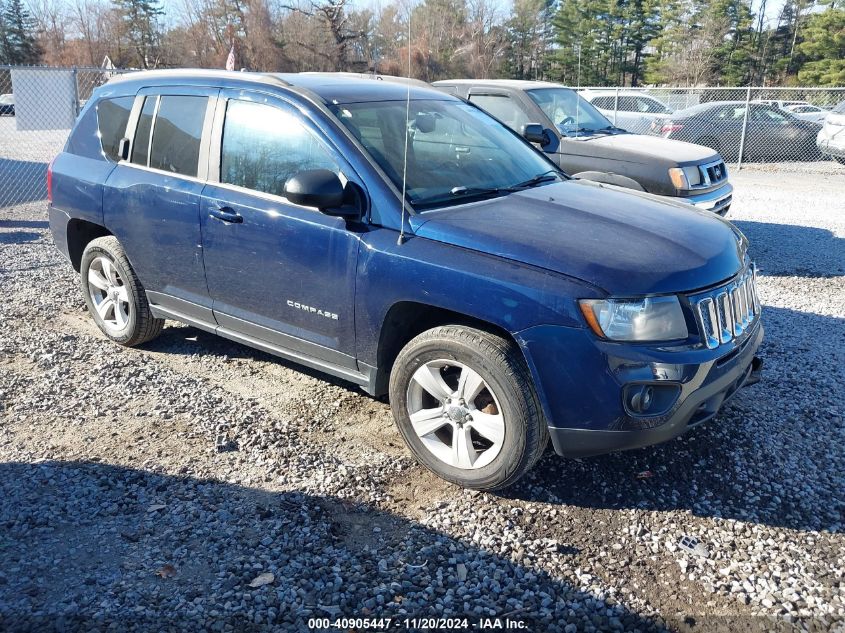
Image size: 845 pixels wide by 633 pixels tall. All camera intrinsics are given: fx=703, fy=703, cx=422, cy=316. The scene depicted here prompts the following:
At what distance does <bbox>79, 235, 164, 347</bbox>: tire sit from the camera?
16.4 feet

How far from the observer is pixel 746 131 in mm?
16844

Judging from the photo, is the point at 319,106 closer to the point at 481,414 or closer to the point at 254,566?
the point at 481,414

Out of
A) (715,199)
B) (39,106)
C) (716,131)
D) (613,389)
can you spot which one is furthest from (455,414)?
(716,131)

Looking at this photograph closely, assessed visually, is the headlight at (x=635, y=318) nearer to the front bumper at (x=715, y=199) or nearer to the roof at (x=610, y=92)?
the front bumper at (x=715, y=199)

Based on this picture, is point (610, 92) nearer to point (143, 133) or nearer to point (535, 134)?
point (535, 134)

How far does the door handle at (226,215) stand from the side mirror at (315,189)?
2.14ft

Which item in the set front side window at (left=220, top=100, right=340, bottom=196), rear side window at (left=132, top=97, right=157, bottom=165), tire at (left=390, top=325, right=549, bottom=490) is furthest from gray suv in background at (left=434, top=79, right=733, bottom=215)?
tire at (left=390, top=325, right=549, bottom=490)

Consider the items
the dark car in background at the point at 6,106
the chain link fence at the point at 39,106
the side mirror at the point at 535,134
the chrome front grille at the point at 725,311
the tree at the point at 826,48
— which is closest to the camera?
the chrome front grille at the point at 725,311

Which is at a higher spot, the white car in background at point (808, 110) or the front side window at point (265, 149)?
the front side window at point (265, 149)

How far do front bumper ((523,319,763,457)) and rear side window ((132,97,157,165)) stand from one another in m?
3.10

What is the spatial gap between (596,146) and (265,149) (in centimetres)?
502

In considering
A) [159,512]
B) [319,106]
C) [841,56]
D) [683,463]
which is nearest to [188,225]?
[319,106]

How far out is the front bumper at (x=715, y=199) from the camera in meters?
7.63

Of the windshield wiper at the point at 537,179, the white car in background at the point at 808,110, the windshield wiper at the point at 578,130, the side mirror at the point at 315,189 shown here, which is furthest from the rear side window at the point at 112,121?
the white car in background at the point at 808,110
